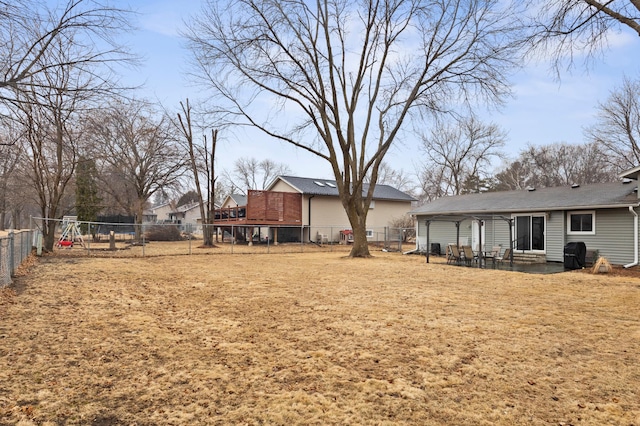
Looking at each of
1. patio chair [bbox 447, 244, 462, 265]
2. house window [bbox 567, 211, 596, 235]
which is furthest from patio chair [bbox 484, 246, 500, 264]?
house window [bbox 567, 211, 596, 235]

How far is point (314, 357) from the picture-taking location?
16.4 feet

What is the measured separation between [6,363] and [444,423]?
14.9 ft

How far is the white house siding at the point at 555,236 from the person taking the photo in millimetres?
17648

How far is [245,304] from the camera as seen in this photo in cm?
823

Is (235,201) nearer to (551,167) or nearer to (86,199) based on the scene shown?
(86,199)

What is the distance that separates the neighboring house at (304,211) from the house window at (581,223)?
579 inches

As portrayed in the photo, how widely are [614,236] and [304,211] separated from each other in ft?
66.4

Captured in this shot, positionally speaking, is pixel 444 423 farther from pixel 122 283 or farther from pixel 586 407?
pixel 122 283

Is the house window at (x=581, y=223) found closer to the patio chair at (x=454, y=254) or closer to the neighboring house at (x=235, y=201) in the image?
the patio chair at (x=454, y=254)

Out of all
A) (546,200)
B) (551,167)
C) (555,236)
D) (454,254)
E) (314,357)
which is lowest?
(314,357)

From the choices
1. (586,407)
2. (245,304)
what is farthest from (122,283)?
(586,407)

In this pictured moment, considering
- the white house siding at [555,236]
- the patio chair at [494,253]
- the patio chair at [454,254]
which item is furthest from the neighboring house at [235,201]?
the white house siding at [555,236]

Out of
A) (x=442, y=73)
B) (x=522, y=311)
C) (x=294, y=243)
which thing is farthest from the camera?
(x=294, y=243)

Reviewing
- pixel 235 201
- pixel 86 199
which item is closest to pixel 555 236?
pixel 235 201
